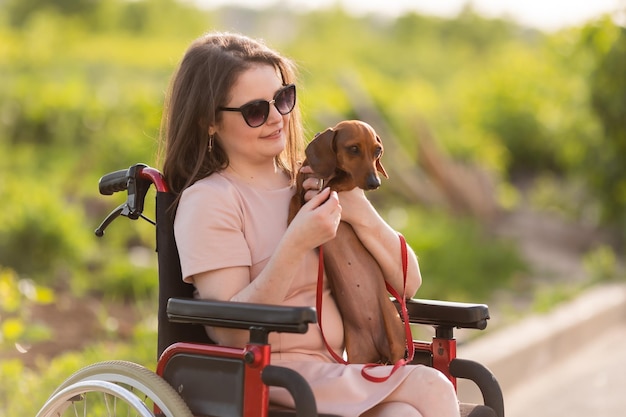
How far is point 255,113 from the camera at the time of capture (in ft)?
9.37

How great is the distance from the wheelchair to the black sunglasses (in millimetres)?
296

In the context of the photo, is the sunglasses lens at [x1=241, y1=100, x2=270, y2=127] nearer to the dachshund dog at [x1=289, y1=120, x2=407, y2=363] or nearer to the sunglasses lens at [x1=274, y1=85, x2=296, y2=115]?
the sunglasses lens at [x1=274, y1=85, x2=296, y2=115]

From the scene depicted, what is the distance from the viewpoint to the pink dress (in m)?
2.67

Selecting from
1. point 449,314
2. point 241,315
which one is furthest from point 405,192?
point 241,315

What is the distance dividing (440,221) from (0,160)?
4001mm

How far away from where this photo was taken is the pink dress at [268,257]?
2.67 m

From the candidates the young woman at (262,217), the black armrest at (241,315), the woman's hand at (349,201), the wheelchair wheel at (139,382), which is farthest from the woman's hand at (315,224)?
the wheelchair wheel at (139,382)

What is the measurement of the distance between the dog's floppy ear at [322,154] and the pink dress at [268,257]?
0.22m

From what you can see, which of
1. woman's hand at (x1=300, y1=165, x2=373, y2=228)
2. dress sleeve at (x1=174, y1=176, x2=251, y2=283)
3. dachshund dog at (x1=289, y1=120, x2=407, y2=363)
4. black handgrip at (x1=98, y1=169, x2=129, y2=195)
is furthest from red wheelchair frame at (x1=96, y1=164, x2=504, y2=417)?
woman's hand at (x1=300, y1=165, x2=373, y2=228)

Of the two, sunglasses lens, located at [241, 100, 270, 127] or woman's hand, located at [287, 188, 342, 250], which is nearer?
woman's hand, located at [287, 188, 342, 250]

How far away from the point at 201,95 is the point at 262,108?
178 mm

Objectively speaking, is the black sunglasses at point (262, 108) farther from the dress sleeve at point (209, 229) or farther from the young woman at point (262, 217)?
the dress sleeve at point (209, 229)

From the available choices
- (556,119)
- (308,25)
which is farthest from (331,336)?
(308,25)

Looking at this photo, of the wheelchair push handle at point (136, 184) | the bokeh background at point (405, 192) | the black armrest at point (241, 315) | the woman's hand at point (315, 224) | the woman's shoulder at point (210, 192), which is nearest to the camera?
the black armrest at point (241, 315)
